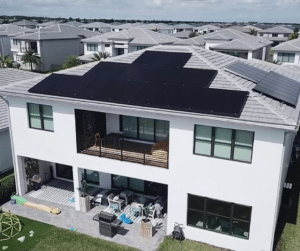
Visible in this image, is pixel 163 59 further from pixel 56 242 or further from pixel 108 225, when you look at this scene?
pixel 56 242

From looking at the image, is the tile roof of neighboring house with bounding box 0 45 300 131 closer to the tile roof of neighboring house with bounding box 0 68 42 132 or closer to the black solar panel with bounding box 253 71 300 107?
the black solar panel with bounding box 253 71 300 107

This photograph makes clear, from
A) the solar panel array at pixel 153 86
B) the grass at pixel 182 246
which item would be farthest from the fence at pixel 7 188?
the grass at pixel 182 246

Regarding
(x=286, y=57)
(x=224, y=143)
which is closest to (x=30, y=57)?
(x=286, y=57)

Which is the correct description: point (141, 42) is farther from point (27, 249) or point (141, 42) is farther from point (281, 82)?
point (27, 249)

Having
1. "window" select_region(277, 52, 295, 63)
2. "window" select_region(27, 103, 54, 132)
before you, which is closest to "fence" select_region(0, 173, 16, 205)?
"window" select_region(27, 103, 54, 132)

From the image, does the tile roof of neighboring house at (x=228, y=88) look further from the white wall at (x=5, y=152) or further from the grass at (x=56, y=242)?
the grass at (x=56, y=242)
